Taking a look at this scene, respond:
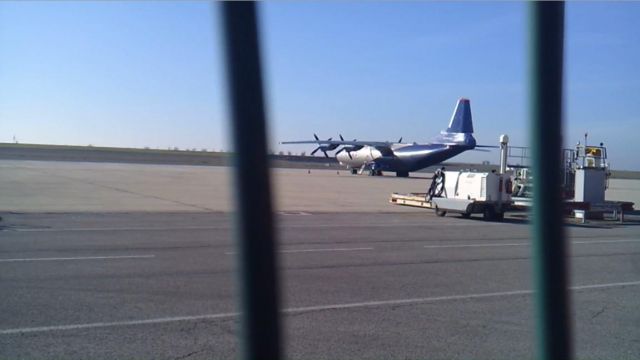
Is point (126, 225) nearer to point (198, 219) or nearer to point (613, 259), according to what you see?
point (198, 219)

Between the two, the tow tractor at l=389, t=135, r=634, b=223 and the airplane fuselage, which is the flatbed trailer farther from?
the airplane fuselage

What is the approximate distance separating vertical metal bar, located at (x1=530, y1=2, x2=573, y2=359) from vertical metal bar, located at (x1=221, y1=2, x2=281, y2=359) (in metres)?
0.72

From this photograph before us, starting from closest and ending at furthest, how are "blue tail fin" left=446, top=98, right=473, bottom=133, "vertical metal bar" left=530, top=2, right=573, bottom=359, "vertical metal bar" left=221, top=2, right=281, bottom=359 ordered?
1. "vertical metal bar" left=221, top=2, right=281, bottom=359
2. "vertical metal bar" left=530, top=2, right=573, bottom=359
3. "blue tail fin" left=446, top=98, right=473, bottom=133

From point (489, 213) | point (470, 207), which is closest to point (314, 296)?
point (470, 207)

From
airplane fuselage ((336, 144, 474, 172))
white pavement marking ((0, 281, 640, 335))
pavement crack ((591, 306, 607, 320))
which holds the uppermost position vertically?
airplane fuselage ((336, 144, 474, 172))

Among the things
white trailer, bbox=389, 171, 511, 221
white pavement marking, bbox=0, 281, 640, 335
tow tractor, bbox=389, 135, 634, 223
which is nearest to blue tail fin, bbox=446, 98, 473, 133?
tow tractor, bbox=389, 135, 634, 223

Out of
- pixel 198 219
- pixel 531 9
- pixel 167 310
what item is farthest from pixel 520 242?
pixel 531 9

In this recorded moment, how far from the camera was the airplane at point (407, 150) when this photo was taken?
51.2 m

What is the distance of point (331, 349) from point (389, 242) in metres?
9.26

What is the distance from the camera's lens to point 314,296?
8977 mm

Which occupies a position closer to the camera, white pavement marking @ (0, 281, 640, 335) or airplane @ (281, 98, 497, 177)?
white pavement marking @ (0, 281, 640, 335)

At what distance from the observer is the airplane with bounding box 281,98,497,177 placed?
168 ft

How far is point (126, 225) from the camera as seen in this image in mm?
18391

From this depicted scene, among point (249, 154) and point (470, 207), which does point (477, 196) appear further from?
point (249, 154)
